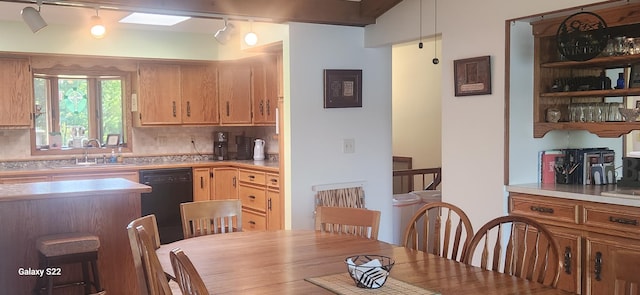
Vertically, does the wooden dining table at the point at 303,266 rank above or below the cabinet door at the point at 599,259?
above

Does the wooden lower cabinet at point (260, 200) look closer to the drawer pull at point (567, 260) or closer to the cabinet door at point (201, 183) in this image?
the cabinet door at point (201, 183)

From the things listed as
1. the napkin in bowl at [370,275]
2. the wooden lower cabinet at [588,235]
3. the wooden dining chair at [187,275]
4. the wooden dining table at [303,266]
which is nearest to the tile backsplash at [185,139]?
the wooden lower cabinet at [588,235]

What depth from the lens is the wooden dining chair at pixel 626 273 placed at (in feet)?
6.23

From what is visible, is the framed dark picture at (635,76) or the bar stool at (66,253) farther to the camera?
the bar stool at (66,253)

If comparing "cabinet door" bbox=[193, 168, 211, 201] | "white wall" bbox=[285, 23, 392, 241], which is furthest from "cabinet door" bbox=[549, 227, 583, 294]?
"cabinet door" bbox=[193, 168, 211, 201]

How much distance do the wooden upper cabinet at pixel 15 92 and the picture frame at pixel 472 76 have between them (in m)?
4.15

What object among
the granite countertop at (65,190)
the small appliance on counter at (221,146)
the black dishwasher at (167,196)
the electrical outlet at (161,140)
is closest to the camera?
the granite countertop at (65,190)

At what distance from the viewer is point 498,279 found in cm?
225

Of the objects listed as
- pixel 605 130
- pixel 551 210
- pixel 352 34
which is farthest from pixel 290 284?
pixel 352 34

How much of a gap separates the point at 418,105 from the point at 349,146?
2.73 m

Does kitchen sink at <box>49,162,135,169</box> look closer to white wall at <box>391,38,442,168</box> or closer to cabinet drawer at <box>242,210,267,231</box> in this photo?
cabinet drawer at <box>242,210,267,231</box>

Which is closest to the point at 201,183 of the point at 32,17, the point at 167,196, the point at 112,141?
the point at 167,196

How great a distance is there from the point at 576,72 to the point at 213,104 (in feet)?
13.0

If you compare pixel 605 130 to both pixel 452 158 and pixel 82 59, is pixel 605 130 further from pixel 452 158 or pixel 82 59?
pixel 82 59
